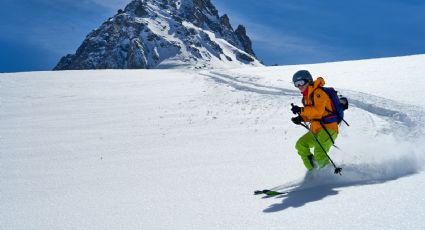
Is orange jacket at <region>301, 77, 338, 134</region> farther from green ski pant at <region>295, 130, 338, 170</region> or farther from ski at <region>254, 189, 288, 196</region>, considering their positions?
ski at <region>254, 189, 288, 196</region>

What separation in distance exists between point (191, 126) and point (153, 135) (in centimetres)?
124

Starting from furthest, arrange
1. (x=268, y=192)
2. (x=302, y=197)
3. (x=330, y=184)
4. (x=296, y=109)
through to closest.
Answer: (x=296, y=109), (x=330, y=184), (x=268, y=192), (x=302, y=197)

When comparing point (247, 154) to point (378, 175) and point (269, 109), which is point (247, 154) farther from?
point (269, 109)

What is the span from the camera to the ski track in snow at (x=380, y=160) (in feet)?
17.1

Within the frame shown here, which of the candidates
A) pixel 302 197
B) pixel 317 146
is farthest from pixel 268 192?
pixel 317 146

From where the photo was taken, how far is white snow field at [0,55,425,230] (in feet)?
13.6

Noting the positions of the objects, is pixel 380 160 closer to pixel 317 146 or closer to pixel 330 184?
pixel 317 146

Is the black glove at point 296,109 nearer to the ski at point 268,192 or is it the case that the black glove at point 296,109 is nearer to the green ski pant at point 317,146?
the green ski pant at point 317,146

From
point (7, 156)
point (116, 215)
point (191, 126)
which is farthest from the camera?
point (191, 126)

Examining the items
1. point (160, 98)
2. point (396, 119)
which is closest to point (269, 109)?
point (396, 119)

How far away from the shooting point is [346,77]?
1809cm

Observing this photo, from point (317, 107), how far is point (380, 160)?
1149 mm

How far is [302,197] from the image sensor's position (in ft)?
15.0

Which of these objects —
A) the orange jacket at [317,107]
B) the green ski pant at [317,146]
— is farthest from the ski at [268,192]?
the orange jacket at [317,107]
